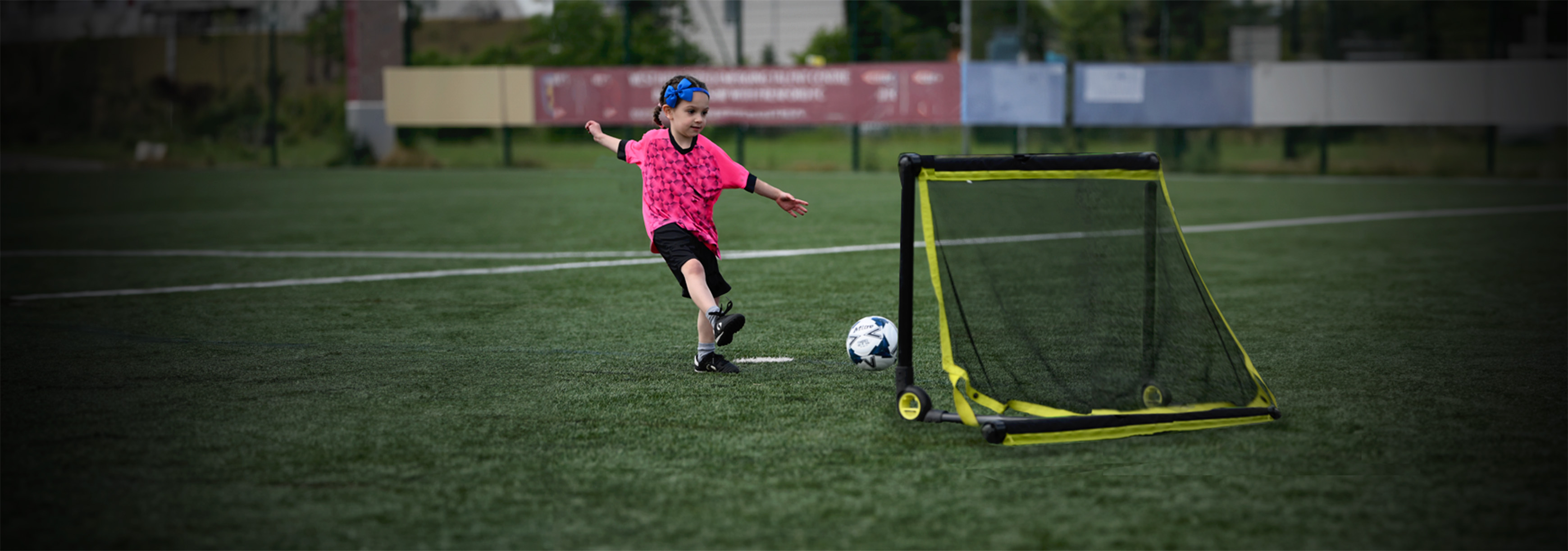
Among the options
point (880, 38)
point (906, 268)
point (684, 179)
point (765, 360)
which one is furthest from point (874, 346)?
point (880, 38)

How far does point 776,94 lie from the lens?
25688 millimetres

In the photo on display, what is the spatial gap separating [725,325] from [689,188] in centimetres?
68

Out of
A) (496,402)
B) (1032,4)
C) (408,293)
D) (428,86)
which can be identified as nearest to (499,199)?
(408,293)

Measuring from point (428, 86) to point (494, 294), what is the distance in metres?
21.2

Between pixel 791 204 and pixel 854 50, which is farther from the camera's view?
pixel 854 50

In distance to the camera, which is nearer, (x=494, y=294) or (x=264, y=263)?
(x=494, y=294)

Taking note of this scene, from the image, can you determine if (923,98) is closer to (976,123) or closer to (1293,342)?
(976,123)

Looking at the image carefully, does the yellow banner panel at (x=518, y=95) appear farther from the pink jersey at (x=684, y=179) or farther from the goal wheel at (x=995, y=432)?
the goal wheel at (x=995, y=432)

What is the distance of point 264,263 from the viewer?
9.88m

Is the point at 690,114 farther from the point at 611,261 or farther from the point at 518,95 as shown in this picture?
the point at 518,95

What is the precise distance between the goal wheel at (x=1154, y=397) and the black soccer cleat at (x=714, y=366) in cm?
172

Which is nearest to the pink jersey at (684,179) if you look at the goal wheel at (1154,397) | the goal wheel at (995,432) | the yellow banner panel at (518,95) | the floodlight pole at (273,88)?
the goal wheel at (995,432)

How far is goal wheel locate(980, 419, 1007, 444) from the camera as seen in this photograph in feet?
12.7

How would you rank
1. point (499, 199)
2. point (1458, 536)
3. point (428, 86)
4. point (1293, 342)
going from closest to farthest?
point (1458, 536), point (1293, 342), point (499, 199), point (428, 86)
